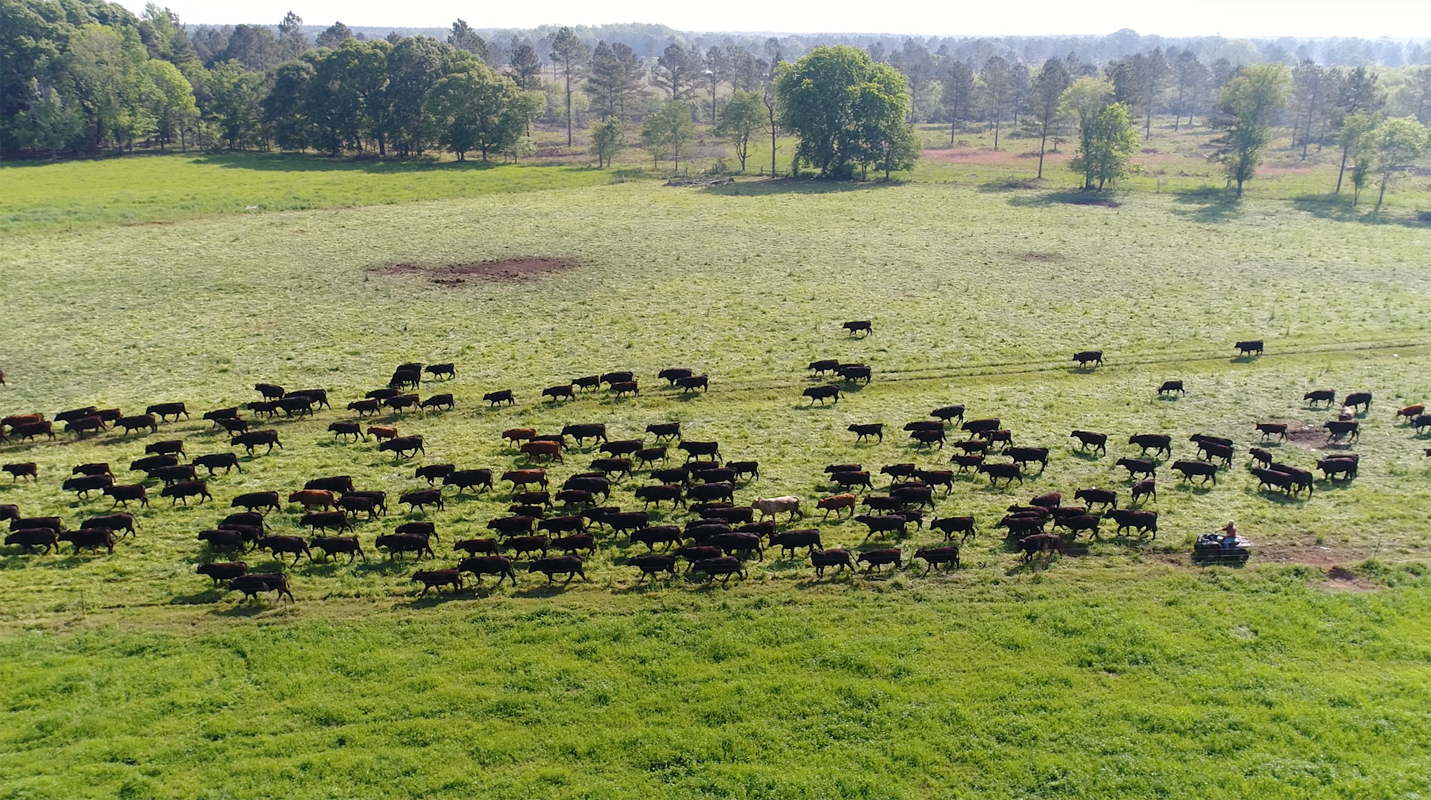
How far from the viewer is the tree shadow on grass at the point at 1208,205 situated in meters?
80.9

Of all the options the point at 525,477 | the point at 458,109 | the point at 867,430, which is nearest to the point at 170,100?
the point at 458,109

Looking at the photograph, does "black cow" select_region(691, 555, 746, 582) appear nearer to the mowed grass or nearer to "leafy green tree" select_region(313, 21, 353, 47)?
the mowed grass

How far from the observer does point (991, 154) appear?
128 m

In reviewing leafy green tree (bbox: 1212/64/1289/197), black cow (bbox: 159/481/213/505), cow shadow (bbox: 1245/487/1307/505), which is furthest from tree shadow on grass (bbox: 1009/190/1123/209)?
black cow (bbox: 159/481/213/505)

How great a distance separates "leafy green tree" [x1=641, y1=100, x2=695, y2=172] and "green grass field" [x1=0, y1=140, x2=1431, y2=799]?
5541 cm

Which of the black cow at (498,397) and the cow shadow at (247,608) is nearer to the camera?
the cow shadow at (247,608)

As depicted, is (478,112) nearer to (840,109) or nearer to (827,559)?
(840,109)

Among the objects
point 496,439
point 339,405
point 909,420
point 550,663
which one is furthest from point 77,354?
point 909,420

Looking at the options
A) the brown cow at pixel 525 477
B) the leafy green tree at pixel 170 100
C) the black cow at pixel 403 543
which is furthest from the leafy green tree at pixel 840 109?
the black cow at pixel 403 543

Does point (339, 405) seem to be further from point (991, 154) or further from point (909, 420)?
point (991, 154)

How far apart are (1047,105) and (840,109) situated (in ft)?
94.4

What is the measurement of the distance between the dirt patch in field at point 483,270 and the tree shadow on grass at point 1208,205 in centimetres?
5686

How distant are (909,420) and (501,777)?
2380 centimetres

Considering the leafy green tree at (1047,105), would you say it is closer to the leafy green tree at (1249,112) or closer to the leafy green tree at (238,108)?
the leafy green tree at (1249,112)
